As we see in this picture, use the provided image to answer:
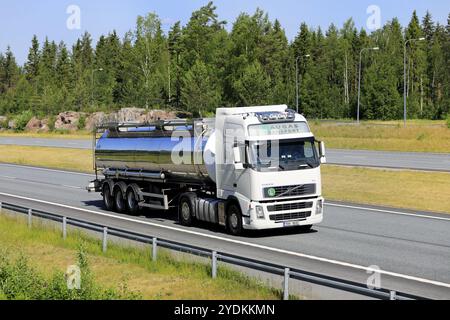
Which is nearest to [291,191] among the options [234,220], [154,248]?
[234,220]

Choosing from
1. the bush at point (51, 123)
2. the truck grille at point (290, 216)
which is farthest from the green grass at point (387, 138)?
the bush at point (51, 123)

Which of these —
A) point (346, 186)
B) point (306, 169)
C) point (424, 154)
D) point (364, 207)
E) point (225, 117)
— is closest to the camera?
point (306, 169)

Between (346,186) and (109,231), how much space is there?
16.9 m

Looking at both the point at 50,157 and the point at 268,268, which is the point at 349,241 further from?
the point at 50,157

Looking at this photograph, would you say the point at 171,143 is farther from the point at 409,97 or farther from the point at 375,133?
the point at 409,97

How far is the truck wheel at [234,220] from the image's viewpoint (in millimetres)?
19359

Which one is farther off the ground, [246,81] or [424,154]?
[246,81]

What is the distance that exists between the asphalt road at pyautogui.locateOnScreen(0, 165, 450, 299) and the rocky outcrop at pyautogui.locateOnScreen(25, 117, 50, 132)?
77.8m

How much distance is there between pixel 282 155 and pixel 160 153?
18.0 feet

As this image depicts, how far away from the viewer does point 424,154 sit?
1877 inches

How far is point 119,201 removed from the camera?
2570 cm

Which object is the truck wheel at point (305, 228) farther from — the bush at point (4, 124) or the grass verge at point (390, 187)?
the bush at point (4, 124)
